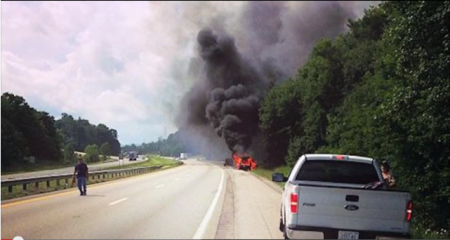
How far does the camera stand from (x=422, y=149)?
12883 mm

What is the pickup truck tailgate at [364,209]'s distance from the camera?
257 inches

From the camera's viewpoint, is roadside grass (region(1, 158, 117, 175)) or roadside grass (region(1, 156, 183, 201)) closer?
roadside grass (region(1, 158, 117, 175))

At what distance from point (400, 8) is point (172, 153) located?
9.25 metres

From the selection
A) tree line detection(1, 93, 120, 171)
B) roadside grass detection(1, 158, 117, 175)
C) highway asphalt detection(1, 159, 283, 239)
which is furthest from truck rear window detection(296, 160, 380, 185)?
roadside grass detection(1, 158, 117, 175)

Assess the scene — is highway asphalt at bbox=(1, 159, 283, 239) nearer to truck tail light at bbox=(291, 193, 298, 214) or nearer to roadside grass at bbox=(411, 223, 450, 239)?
roadside grass at bbox=(411, 223, 450, 239)

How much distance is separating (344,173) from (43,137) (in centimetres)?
461

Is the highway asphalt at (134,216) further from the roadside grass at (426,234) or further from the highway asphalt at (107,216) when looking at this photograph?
the roadside grass at (426,234)

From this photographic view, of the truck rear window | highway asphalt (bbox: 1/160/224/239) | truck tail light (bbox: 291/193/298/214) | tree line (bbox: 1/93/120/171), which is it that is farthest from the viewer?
highway asphalt (bbox: 1/160/224/239)

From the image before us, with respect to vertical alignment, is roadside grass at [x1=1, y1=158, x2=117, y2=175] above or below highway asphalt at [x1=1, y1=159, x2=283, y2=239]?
above

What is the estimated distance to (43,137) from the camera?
719cm

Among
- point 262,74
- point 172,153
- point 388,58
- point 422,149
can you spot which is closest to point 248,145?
point 262,74

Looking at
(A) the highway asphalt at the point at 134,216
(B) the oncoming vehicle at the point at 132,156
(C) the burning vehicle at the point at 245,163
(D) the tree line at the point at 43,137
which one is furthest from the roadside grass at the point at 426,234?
(C) the burning vehicle at the point at 245,163

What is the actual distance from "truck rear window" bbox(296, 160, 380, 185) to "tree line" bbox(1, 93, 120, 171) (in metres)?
3.23

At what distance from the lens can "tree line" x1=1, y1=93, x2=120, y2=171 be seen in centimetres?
666
